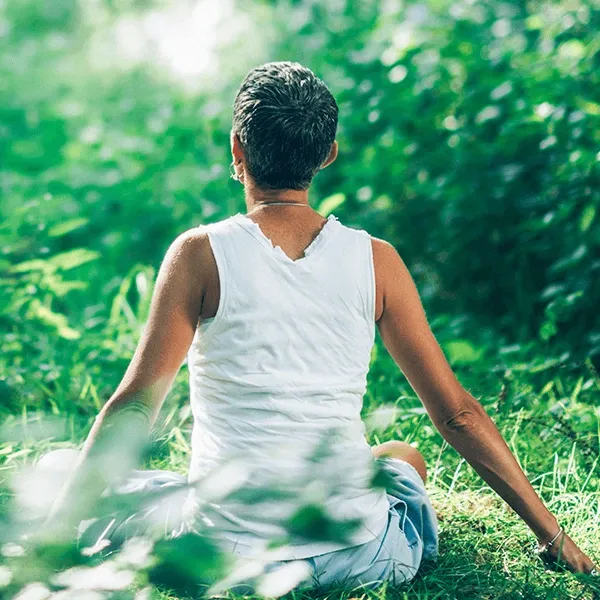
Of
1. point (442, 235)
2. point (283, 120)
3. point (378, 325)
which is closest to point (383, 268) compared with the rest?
point (378, 325)

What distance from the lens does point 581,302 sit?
3639 mm

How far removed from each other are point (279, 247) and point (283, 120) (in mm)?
249

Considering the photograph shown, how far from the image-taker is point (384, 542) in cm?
199

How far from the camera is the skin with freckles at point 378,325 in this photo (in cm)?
181

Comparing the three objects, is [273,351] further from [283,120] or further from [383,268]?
[283,120]

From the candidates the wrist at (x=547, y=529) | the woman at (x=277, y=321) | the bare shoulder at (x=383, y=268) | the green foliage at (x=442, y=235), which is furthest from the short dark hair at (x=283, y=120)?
the wrist at (x=547, y=529)

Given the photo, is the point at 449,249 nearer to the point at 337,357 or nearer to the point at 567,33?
the point at 567,33

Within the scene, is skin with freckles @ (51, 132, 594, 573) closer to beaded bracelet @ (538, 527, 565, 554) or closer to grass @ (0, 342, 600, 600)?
beaded bracelet @ (538, 527, 565, 554)

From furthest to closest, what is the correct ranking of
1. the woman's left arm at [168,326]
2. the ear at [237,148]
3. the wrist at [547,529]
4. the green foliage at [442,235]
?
the green foliage at [442,235] → the wrist at [547,529] → the ear at [237,148] → the woman's left arm at [168,326]

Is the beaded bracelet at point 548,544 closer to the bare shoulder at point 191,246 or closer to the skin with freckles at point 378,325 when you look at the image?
the skin with freckles at point 378,325

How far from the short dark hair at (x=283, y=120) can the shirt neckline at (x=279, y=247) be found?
11 centimetres

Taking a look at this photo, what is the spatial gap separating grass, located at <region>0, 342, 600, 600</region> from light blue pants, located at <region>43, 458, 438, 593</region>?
4 centimetres

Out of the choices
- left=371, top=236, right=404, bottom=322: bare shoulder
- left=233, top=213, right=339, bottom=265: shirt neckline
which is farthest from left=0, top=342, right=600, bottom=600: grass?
left=233, top=213, right=339, bottom=265: shirt neckline

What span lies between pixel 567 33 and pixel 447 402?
2.85 meters
